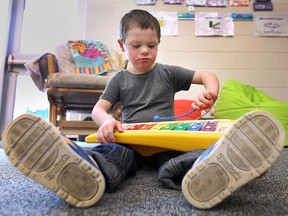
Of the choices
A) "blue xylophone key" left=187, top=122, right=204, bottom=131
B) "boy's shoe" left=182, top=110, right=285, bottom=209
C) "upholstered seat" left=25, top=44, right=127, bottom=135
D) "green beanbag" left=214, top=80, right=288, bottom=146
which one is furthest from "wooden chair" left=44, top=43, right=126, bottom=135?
"boy's shoe" left=182, top=110, right=285, bottom=209

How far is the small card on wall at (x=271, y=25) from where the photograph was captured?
6.23 feet

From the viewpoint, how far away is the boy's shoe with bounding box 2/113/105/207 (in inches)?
12.9

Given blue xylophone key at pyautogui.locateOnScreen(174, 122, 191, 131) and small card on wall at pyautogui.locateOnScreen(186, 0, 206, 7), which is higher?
small card on wall at pyautogui.locateOnScreen(186, 0, 206, 7)

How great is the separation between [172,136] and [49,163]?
0.83ft

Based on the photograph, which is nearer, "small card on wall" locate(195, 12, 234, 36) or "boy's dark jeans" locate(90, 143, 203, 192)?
"boy's dark jeans" locate(90, 143, 203, 192)

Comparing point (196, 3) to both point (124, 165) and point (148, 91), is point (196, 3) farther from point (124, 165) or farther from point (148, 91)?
Answer: point (124, 165)

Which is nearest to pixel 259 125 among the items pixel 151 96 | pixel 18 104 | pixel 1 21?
pixel 151 96

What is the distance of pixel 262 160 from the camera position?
31cm

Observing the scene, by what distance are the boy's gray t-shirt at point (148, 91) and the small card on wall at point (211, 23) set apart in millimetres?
1268

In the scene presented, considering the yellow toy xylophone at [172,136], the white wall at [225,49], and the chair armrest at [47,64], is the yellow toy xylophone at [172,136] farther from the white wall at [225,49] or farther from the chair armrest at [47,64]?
the white wall at [225,49]

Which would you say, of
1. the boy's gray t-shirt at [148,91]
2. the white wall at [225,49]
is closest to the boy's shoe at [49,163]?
the boy's gray t-shirt at [148,91]

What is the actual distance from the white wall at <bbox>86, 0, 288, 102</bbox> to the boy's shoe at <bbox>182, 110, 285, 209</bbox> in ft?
5.31

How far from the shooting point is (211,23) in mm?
1892

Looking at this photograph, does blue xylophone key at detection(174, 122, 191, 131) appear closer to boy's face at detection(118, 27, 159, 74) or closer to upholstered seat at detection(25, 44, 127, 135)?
boy's face at detection(118, 27, 159, 74)
